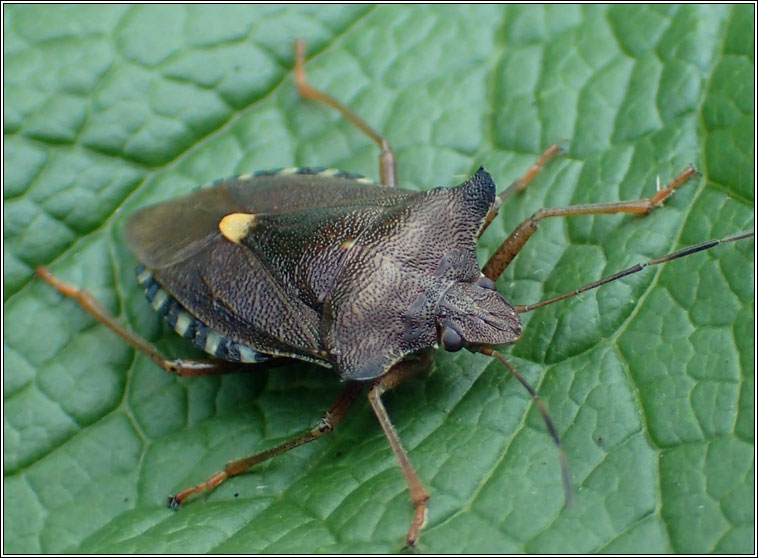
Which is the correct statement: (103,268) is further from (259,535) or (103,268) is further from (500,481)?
(500,481)

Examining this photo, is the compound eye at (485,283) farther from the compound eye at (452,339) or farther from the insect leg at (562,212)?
the compound eye at (452,339)

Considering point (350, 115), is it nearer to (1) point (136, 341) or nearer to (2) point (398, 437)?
(1) point (136, 341)

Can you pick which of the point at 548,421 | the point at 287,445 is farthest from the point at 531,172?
the point at 287,445

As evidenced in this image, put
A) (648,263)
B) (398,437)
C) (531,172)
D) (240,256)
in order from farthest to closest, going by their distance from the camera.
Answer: (531,172)
(240,256)
(398,437)
(648,263)

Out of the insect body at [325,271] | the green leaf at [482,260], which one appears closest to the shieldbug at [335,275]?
the insect body at [325,271]

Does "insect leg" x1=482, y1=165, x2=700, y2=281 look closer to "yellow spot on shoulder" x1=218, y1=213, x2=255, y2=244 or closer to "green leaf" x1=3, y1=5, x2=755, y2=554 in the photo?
"green leaf" x1=3, y1=5, x2=755, y2=554

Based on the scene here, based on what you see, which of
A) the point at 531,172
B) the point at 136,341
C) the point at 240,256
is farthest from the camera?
the point at 136,341
